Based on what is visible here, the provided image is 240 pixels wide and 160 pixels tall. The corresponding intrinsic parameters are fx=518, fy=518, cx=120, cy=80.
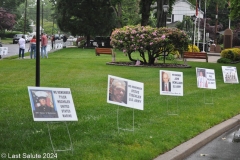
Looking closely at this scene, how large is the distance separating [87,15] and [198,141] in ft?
166

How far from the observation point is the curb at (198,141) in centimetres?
786

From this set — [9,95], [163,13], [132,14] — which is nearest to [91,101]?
[9,95]

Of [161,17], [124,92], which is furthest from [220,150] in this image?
[161,17]

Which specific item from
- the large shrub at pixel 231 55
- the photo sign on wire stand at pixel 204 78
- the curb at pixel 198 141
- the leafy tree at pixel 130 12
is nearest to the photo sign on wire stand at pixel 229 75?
the photo sign on wire stand at pixel 204 78

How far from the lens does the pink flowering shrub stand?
26750 millimetres

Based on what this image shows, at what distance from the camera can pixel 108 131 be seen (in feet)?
29.4

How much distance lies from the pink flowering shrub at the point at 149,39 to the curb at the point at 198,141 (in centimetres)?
1514

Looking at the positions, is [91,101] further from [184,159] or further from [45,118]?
[45,118]

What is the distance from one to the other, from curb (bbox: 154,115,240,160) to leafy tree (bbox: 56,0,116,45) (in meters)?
47.5

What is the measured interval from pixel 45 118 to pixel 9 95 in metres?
6.58

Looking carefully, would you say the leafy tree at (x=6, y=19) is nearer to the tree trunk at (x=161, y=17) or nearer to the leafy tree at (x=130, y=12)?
the leafy tree at (x=130, y=12)

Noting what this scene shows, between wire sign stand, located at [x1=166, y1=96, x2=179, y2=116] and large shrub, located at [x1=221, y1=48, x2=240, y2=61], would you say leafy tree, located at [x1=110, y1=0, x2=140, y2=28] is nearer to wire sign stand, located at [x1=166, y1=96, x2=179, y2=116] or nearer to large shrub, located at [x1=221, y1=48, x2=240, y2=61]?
large shrub, located at [x1=221, y1=48, x2=240, y2=61]

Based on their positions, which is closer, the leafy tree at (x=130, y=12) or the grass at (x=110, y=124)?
the grass at (x=110, y=124)

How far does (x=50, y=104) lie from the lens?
23.3 feet
